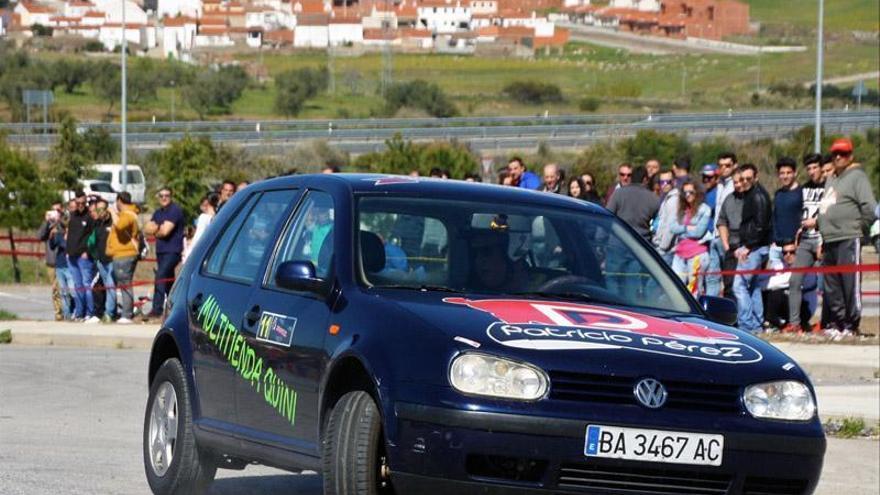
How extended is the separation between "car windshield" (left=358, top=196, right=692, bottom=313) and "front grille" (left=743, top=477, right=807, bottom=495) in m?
1.23

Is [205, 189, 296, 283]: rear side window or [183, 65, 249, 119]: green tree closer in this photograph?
[205, 189, 296, 283]: rear side window

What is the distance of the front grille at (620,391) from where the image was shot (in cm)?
621

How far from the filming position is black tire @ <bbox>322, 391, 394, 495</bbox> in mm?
6430

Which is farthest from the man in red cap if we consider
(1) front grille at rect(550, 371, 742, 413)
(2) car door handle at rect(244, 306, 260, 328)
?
(1) front grille at rect(550, 371, 742, 413)

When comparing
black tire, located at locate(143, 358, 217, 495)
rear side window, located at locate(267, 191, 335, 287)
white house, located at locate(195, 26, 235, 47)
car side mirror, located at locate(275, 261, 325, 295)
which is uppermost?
white house, located at locate(195, 26, 235, 47)

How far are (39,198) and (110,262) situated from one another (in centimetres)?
2390

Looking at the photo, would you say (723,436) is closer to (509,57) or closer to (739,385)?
(739,385)

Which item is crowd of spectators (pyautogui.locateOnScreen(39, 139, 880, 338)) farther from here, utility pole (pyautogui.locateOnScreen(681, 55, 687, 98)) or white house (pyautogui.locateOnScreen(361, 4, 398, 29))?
white house (pyautogui.locateOnScreen(361, 4, 398, 29))

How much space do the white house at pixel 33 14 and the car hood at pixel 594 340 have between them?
191ft

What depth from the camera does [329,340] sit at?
22.5 ft

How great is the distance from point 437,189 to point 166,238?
13829 millimetres

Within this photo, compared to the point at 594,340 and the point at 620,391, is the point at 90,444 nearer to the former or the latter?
the point at 594,340

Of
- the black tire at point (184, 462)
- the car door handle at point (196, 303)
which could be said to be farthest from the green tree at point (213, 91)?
the black tire at point (184, 462)

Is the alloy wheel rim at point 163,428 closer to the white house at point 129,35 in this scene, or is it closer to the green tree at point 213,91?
the white house at point 129,35
